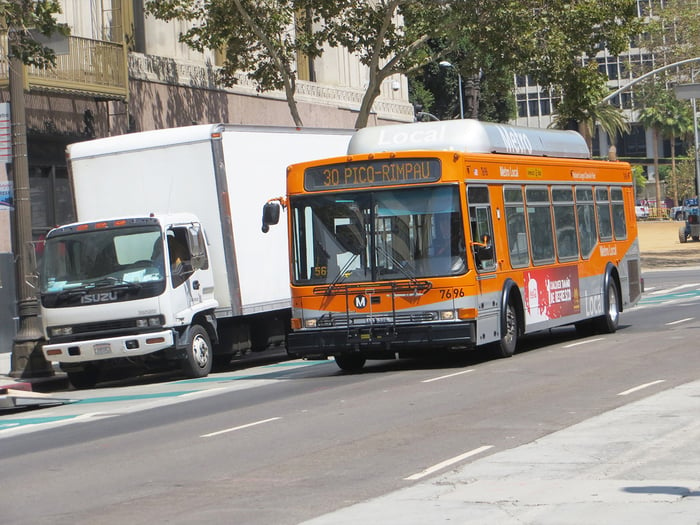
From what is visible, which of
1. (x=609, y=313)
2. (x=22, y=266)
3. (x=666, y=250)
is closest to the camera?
(x=22, y=266)

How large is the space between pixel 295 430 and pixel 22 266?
33.5ft

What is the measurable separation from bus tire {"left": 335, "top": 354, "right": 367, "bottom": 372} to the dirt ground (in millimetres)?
34169

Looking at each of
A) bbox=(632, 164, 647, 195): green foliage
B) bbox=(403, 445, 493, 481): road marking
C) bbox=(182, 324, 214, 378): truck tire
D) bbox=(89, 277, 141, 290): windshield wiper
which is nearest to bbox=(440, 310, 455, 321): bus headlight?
bbox=(182, 324, 214, 378): truck tire

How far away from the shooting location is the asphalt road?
29.9 feet

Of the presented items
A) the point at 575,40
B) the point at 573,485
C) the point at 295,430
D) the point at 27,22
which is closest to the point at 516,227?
the point at 27,22

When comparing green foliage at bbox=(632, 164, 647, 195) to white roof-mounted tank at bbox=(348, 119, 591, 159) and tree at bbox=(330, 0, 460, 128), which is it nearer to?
tree at bbox=(330, 0, 460, 128)

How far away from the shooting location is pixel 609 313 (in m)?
22.8

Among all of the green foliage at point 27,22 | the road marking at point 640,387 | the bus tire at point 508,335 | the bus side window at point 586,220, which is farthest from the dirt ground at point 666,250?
the road marking at point 640,387

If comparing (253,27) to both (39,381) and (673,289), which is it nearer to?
(39,381)

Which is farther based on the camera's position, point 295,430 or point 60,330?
point 60,330

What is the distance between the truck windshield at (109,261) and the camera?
19219 millimetres

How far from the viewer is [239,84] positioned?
34.7 meters

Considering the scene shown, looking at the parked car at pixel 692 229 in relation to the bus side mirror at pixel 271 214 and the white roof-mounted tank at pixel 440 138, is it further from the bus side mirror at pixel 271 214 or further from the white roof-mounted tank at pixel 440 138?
the bus side mirror at pixel 271 214

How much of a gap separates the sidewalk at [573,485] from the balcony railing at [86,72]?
663 inches
